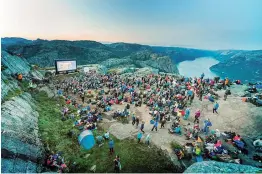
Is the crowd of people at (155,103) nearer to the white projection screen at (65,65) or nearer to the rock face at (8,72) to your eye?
the rock face at (8,72)

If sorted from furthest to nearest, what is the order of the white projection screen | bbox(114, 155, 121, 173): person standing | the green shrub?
the white projection screen < the green shrub < bbox(114, 155, 121, 173): person standing

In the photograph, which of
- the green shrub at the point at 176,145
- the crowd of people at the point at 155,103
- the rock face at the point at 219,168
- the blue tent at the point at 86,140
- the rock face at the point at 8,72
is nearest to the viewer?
the rock face at the point at 219,168

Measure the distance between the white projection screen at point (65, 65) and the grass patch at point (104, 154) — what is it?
139 feet

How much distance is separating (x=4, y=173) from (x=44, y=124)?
10838 mm

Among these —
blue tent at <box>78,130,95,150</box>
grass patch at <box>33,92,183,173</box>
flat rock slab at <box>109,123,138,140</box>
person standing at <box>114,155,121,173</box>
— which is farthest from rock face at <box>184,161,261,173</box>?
flat rock slab at <box>109,123,138,140</box>

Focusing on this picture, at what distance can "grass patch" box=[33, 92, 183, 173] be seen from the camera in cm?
1765

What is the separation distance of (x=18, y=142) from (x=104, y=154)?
8171mm

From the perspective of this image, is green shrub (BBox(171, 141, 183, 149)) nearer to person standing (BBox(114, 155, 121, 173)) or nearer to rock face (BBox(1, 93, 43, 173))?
person standing (BBox(114, 155, 121, 173))

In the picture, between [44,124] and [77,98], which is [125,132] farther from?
[77,98]

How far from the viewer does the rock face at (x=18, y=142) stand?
14.0m

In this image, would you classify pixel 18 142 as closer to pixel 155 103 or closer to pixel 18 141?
pixel 18 141

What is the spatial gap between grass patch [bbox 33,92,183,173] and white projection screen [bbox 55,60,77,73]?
4229cm

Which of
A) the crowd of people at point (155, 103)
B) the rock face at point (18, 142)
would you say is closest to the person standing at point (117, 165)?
the crowd of people at point (155, 103)

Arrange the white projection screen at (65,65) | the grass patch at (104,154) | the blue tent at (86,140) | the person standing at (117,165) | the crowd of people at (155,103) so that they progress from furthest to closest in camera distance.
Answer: the white projection screen at (65,65) → the crowd of people at (155,103) → the blue tent at (86,140) → the grass patch at (104,154) → the person standing at (117,165)
